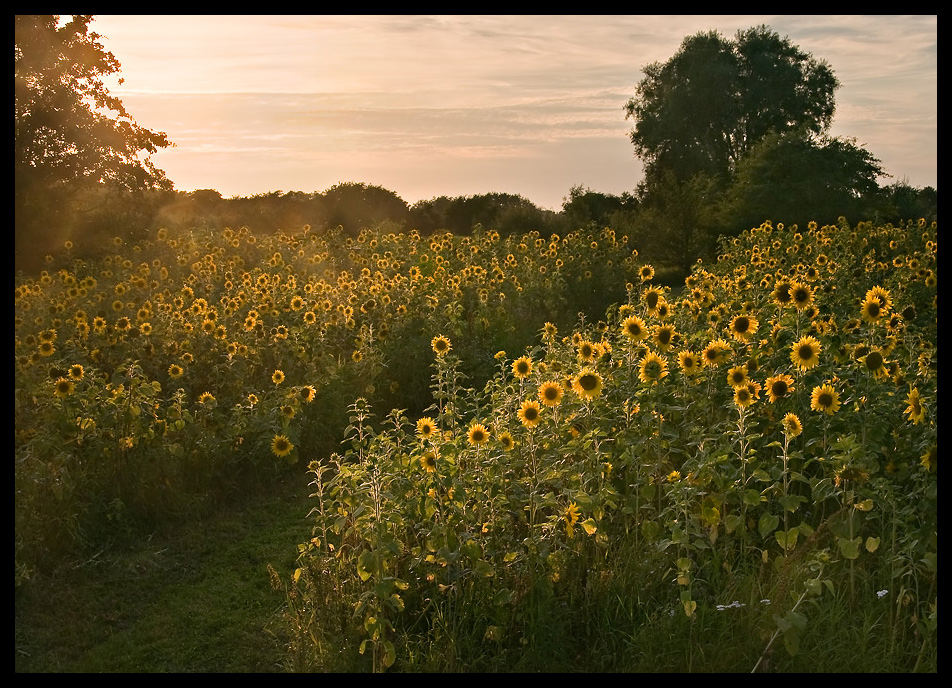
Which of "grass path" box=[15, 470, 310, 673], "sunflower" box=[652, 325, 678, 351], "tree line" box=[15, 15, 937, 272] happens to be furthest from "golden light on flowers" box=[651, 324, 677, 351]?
"tree line" box=[15, 15, 937, 272]

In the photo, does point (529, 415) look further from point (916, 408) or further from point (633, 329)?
point (916, 408)

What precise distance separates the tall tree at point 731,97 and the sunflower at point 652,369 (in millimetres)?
20073

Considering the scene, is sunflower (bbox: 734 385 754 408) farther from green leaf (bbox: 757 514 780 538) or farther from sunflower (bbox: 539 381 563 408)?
sunflower (bbox: 539 381 563 408)

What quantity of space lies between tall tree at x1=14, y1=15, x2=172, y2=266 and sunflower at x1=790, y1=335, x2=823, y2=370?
8.22 meters

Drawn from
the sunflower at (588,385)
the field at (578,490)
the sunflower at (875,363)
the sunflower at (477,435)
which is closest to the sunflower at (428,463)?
the field at (578,490)

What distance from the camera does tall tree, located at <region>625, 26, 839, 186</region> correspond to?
78.6ft

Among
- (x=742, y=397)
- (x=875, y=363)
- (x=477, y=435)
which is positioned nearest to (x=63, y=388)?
(x=477, y=435)

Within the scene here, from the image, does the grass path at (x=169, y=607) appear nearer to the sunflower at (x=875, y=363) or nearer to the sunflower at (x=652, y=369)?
the sunflower at (x=652, y=369)

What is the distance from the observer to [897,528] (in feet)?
13.3

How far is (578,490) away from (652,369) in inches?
30.6

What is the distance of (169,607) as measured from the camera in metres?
4.57

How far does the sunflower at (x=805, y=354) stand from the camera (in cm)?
432

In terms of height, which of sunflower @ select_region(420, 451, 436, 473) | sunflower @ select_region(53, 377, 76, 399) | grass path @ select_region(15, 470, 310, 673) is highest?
sunflower @ select_region(53, 377, 76, 399)

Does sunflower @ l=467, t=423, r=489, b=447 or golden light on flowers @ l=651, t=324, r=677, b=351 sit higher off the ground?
golden light on flowers @ l=651, t=324, r=677, b=351
